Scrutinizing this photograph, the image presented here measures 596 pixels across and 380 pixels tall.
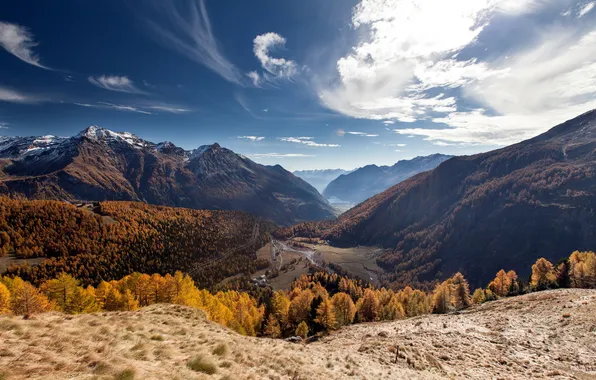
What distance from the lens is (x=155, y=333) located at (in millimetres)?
23250

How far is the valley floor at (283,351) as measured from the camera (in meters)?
14.1

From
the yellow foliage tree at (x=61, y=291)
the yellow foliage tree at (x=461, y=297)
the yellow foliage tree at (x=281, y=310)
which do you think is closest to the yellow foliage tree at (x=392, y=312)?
the yellow foliage tree at (x=461, y=297)

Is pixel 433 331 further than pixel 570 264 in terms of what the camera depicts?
No

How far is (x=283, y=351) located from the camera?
85.5ft

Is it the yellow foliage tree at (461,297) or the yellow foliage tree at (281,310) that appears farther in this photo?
the yellow foliage tree at (461,297)

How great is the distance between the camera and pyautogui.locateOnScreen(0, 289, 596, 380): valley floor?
14109mm

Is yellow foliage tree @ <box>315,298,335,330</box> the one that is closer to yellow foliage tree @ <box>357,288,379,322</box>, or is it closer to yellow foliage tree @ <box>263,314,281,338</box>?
yellow foliage tree @ <box>263,314,281,338</box>

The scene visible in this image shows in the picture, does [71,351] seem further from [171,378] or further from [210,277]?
[210,277]

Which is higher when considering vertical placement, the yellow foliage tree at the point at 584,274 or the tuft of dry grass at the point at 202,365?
the tuft of dry grass at the point at 202,365

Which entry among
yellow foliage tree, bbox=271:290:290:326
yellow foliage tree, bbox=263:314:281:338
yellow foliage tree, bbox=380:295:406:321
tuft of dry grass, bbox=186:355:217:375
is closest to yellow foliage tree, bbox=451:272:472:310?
yellow foliage tree, bbox=380:295:406:321

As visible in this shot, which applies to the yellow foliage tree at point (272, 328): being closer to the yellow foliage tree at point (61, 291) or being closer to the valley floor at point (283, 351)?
the valley floor at point (283, 351)

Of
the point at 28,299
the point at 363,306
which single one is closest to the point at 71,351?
the point at 28,299

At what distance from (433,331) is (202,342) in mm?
38750

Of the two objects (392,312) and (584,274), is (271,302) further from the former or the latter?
(584,274)
